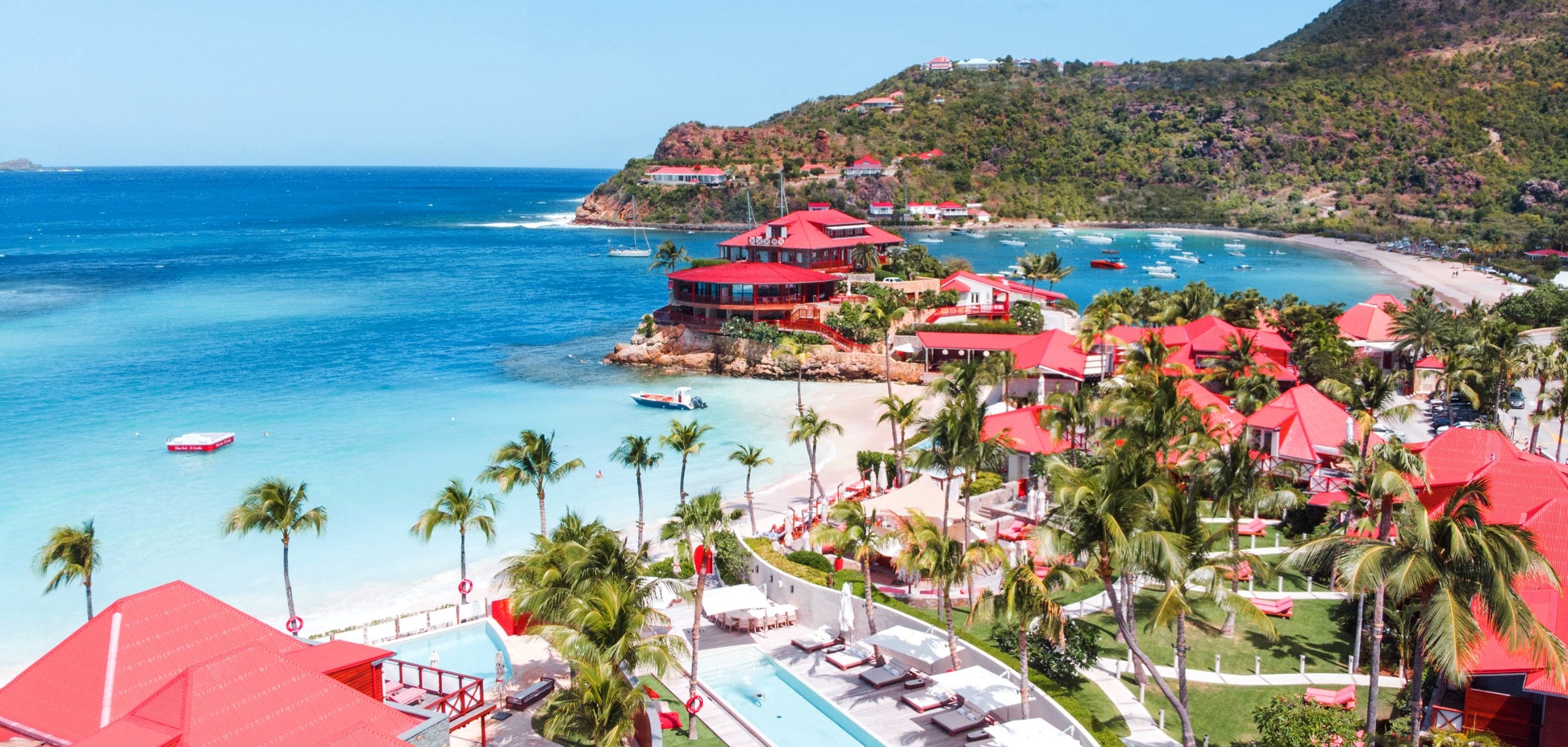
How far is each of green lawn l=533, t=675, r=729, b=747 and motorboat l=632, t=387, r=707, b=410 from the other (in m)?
28.1

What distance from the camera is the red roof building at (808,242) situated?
6575 cm

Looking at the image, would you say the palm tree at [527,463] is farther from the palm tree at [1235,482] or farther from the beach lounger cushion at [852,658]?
the palm tree at [1235,482]

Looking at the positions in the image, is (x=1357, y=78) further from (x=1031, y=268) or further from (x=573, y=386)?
(x=573, y=386)

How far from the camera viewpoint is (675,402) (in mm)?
47594

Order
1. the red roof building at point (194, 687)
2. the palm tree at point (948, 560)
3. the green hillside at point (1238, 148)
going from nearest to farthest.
Answer: the red roof building at point (194, 687), the palm tree at point (948, 560), the green hillside at point (1238, 148)

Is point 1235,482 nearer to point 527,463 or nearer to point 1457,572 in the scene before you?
point 1457,572

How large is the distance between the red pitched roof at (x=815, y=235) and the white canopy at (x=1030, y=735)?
164 ft

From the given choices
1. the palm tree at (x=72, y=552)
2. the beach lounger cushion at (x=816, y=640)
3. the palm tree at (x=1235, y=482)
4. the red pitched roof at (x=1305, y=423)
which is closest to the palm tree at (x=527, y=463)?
the beach lounger cushion at (x=816, y=640)

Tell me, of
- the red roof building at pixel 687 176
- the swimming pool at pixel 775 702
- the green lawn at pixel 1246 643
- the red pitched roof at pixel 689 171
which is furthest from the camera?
the red pitched roof at pixel 689 171

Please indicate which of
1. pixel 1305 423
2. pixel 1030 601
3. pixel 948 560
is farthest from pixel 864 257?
pixel 1030 601

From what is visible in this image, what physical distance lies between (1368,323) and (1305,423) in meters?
21.0

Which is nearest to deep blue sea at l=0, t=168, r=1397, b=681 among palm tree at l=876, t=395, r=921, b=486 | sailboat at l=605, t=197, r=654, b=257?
palm tree at l=876, t=395, r=921, b=486

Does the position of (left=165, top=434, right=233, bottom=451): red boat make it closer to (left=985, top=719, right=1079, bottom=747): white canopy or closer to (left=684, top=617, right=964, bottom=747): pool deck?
(left=684, top=617, right=964, bottom=747): pool deck

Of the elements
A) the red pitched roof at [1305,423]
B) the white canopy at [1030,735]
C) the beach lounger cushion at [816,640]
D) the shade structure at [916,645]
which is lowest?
the beach lounger cushion at [816,640]
